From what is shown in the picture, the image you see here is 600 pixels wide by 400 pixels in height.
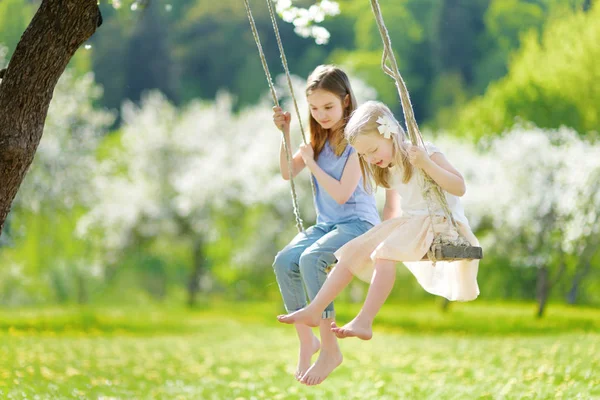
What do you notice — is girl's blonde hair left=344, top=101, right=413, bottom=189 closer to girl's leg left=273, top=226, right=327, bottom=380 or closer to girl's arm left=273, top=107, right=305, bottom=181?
girl's arm left=273, top=107, right=305, bottom=181

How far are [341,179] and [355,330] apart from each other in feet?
3.03

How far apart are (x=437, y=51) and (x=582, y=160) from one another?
23.3m

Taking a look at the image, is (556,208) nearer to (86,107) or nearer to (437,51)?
(86,107)

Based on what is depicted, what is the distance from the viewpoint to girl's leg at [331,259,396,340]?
390cm

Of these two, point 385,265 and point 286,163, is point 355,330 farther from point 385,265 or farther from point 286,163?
point 286,163

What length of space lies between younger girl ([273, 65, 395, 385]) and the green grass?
1.96 meters

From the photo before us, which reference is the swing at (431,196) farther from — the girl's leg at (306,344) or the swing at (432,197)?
the girl's leg at (306,344)

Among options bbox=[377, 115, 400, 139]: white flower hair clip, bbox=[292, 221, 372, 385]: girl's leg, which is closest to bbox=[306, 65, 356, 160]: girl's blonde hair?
bbox=[377, 115, 400, 139]: white flower hair clip

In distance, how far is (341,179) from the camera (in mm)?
4535

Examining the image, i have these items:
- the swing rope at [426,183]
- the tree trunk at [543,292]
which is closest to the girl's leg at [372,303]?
the swing rope at [426,183]

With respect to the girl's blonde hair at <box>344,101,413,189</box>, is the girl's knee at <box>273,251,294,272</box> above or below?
below

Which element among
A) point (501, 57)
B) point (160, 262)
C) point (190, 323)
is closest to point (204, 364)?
point (190, 323)

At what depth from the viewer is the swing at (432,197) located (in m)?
3.82

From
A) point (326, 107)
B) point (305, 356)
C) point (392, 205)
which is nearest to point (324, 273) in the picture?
point (305, 356)
